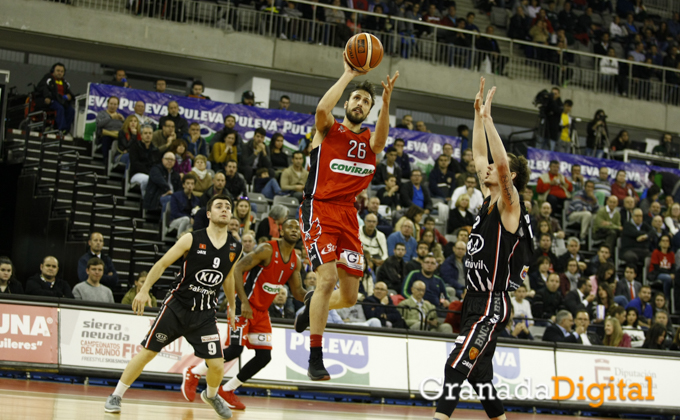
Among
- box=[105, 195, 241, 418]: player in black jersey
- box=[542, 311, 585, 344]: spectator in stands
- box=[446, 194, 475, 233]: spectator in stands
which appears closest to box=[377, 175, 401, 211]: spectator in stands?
box=[446, 194, 475, 233]: spectator in stands

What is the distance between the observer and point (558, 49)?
23.4 metres

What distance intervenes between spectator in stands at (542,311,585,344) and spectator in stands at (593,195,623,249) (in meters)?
4.82

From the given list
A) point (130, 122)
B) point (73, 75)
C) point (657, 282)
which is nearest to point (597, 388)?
point (657, 282)

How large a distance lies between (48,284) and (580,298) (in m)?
9.03

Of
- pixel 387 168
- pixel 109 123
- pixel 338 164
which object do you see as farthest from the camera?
pixel 387 168

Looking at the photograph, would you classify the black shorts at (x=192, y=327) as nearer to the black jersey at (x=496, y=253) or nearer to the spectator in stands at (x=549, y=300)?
the black jersey at (x=496, y=253)

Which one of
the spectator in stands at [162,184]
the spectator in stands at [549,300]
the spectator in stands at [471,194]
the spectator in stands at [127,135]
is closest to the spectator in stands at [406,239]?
the spectator in stands at [471,194]

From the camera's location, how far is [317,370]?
22.1 ft

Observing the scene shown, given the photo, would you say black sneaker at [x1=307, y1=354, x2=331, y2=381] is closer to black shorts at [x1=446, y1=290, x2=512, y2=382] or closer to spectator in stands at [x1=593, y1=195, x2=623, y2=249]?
black shorts at [x1=446, y1=290, x2=512, y2=382]

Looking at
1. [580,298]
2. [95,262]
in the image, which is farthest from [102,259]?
[580,298]

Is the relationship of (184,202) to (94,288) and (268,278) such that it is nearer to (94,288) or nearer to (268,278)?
(94,288)

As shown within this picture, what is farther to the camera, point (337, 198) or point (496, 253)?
point (337, 198)

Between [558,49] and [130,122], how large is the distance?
13.5 metres

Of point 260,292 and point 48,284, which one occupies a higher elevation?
point 260,292
